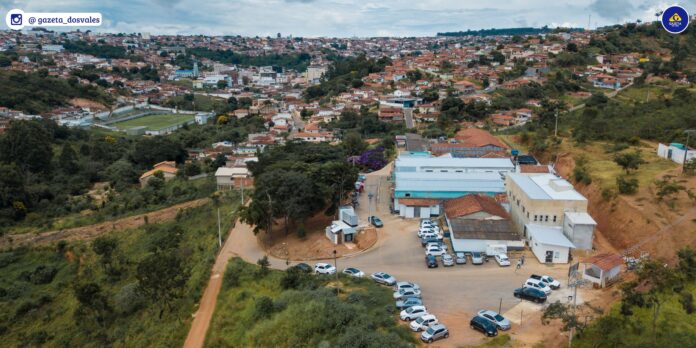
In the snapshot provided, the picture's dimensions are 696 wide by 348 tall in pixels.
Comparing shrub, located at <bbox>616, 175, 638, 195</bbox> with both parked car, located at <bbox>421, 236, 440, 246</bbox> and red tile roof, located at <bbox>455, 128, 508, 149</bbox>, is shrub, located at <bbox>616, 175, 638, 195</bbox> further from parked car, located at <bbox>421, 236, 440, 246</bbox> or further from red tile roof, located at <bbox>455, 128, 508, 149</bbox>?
red tile roof, located at <bbox>455, 128, 508, 149</bbox>

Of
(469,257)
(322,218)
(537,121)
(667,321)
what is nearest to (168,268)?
(322,218)

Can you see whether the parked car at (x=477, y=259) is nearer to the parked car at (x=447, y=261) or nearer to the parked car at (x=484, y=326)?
the parked car at (x=447, y=261)

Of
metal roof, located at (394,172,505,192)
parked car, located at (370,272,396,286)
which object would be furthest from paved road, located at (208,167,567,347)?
metal roof, located at (394,172,505,192)

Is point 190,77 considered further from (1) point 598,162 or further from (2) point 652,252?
(2) point 652,252

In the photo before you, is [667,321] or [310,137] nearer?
[667,321]

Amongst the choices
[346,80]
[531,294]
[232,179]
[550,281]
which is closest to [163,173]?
[232,179]

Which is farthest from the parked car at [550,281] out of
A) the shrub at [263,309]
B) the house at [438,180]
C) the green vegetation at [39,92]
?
the green vegetation at [39,92]
